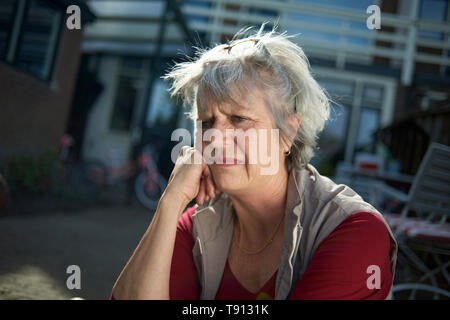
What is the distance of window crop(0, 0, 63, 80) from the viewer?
5.76 feet

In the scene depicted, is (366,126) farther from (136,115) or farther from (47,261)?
(47,261)

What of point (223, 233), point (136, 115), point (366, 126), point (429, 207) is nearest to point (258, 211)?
point (223, 233)

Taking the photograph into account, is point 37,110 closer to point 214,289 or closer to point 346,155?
point 214,289

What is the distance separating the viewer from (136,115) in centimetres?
1067

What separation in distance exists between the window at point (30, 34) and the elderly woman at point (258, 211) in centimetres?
98

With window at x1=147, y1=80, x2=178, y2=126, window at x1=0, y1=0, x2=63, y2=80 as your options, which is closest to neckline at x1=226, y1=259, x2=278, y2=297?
window at x1=0, y1=0, x2=63, y2=80

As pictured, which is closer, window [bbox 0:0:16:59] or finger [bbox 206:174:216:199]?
finger [bbox 206:174:216:199]

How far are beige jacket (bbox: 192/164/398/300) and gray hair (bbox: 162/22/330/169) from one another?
0.62ft

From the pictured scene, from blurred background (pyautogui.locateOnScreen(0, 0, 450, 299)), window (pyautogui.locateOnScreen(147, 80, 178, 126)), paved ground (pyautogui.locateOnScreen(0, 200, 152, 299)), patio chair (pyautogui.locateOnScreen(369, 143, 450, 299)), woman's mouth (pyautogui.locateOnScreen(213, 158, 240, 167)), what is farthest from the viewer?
window (pyautogui.locateOnScreen(147, 80, 178, 126))

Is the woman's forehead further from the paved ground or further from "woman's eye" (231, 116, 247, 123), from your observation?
the paved ground

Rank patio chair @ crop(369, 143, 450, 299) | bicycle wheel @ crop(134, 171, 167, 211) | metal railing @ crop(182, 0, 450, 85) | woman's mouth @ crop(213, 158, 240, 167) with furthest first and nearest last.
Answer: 1. metal railing @ crop(182, 0, 450, 85)
2. bicycle wheel @ crop(134, 171, 167, 211)
3. patio chair @ crop(369, 143, 450, 299)
4. woman's mouth @ crop(213, 158, 240, 167)

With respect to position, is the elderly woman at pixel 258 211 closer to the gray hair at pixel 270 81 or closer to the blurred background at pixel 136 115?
the gray hair at pixel 270 81

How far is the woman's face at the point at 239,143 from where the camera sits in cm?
127
